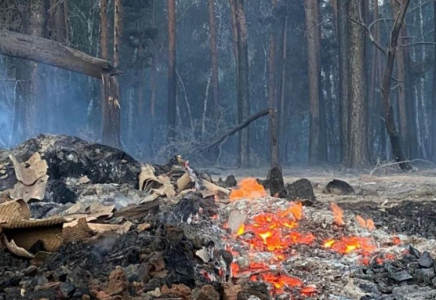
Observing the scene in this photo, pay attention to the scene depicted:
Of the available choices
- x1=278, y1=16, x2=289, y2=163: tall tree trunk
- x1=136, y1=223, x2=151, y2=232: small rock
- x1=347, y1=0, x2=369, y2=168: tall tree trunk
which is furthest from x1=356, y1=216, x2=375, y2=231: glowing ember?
x1=278, y1=16, x2=289, y2=163: tall tree trunk

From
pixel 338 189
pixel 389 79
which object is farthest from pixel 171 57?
pixel 338 189

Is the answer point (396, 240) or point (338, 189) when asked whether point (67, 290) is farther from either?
point (338, 189)

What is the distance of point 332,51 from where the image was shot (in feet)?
132

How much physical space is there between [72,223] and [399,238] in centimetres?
390

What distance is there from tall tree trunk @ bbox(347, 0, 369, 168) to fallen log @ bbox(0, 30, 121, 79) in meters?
7.96

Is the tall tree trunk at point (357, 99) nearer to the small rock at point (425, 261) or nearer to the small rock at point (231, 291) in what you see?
the small rock at point (425, 261)

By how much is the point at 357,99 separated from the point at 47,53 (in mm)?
8976

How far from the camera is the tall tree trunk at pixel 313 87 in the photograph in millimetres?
27750

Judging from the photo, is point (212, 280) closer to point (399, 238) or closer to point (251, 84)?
point (399, 238)

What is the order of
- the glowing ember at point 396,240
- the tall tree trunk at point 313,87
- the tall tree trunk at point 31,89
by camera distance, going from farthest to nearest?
the tall tree trunk at point 313,87 → the tall tree trunk at point 31,89 → the glowing ember at point 396,240

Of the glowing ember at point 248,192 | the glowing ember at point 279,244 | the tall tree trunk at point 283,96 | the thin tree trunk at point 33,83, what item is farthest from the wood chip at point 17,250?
the tall tree trunk at point 283,96

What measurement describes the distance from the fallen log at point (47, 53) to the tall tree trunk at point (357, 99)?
26.1 feet

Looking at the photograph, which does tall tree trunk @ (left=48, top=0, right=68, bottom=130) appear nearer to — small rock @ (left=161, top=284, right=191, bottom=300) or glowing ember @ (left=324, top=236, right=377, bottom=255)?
glowing ember @ (left=324, top=236, right=377, bottom=255)

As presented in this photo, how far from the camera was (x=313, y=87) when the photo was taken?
1144 inches
